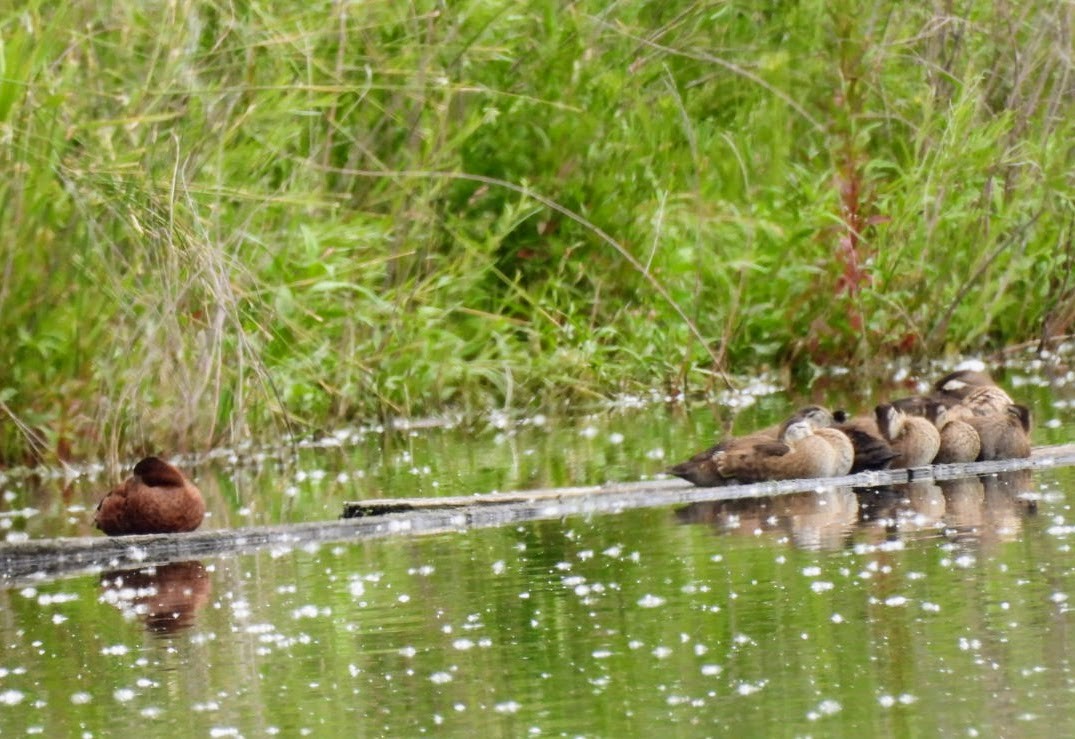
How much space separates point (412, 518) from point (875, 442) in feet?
6.71

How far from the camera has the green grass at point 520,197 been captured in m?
13.4

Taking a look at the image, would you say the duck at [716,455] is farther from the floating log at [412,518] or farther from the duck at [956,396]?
the duck at [956,396]

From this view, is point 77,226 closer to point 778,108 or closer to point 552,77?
point 552,77

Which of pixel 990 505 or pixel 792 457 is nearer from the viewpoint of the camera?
pixel 990 505

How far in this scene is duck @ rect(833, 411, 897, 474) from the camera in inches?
433

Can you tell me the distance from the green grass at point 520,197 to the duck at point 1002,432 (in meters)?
2.99

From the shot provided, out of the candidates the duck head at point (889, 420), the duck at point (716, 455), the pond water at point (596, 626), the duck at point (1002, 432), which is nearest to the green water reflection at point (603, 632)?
the pond water at point (596, 626)

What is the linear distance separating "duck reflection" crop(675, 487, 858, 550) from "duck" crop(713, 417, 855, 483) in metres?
0.17

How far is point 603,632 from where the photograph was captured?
757 cm

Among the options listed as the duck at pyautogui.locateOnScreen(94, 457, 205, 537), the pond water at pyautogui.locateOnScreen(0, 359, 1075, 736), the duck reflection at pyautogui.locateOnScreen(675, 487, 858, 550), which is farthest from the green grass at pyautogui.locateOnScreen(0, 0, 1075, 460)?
the duck reflection at pyautogui.locateOnScreen(675, 487, 858, 550)

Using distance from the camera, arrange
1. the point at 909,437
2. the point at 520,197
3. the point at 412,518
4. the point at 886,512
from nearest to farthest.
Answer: the point at 886,512
the point at 412,518
the point at 909,437
the point at 520,197

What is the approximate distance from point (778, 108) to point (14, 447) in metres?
7.20

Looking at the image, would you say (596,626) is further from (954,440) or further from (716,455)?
(954,440)

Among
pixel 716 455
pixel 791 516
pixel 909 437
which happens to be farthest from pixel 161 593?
pixel 909 437
